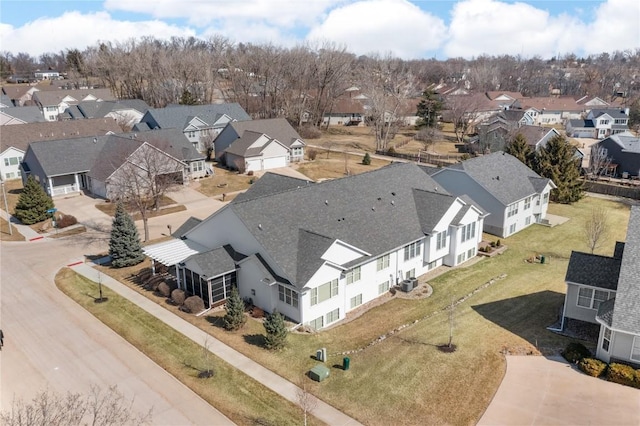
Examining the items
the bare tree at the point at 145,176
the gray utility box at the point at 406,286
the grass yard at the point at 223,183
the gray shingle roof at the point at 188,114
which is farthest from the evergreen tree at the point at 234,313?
the gray shingle roof at the point at 188,114

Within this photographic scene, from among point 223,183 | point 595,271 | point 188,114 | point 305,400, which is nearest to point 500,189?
point 595,271

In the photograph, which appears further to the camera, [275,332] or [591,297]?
[591,297]

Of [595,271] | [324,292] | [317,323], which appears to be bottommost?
[317,323]

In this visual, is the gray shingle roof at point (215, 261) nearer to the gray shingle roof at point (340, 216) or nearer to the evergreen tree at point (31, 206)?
the gray shingle roof at point (340, 216)

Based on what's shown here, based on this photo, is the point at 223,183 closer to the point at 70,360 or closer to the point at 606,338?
the point at 70,360

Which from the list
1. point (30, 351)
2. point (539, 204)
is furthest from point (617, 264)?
point (30, 351)

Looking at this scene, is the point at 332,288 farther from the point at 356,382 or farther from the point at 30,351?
the point at 30,351

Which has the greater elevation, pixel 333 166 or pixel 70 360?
pixel 333 166
